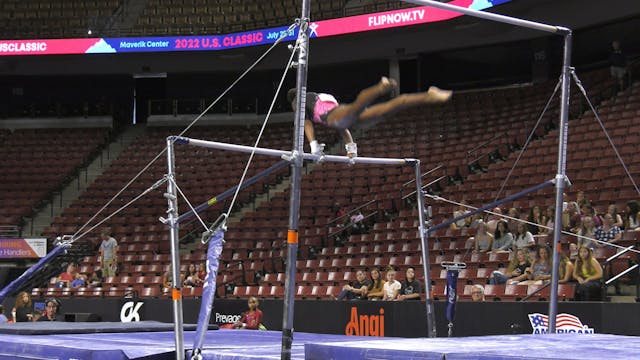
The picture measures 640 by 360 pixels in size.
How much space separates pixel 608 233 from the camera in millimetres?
13625

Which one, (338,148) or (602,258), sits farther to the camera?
(338,148)

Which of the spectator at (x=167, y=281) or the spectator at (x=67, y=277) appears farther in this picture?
the spectator at (x=67, y=277)

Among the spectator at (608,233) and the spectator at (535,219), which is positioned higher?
the spectator at (535,219)

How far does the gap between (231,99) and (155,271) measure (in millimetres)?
9226

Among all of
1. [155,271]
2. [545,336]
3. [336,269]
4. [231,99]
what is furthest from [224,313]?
[231,99]

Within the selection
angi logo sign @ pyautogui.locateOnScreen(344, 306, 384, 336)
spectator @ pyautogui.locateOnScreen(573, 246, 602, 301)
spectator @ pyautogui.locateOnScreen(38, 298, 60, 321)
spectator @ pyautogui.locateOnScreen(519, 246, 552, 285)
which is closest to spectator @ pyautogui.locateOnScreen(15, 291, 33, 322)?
spectator @ pyautogui.locateOnScreen(38, 298, 60, 321)

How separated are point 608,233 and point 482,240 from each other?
2.44 m

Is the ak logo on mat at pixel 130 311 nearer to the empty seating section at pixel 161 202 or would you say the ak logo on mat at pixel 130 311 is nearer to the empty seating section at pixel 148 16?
the empty seating section at pixel 161 202

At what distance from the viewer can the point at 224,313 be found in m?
15.9

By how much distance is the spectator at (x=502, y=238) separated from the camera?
15062 millimetres

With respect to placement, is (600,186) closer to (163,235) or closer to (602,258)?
(602,258)

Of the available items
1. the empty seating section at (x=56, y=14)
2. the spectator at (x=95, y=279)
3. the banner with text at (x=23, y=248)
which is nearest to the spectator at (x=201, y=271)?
the spectator at (x=95, y=279)

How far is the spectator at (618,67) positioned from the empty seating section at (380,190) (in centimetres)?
33

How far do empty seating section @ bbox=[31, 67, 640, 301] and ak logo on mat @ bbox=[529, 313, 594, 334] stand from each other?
0.75 meters
